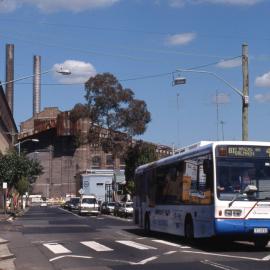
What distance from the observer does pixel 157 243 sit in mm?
21562

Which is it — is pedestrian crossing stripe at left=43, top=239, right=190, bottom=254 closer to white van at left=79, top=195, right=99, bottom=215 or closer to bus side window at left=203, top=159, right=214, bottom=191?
bus side window at left=203, top=159, right=214, bottom=191

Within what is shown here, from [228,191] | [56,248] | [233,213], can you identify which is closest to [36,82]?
[56,248]

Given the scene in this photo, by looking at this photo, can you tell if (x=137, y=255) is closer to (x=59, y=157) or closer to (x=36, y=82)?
(x=59, y=157)

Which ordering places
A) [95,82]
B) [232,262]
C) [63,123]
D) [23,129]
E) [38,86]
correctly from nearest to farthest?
[232,262], [95,82], [63,123], [38,86], [23,129]

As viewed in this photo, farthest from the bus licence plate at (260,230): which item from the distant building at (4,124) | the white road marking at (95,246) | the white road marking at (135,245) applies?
the distant building at (4,124)

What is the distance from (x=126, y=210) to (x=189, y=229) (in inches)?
1407

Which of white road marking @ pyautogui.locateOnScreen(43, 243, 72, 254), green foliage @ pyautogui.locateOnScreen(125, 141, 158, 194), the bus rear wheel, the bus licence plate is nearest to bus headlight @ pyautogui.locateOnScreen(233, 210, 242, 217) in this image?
the bus licence plate

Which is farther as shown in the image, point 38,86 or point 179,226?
point 38,86

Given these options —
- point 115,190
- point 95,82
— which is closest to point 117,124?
point 95,82

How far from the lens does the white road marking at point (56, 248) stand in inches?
746

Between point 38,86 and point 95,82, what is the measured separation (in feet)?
241

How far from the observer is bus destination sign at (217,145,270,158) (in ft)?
60.4

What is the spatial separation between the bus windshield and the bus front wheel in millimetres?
2672

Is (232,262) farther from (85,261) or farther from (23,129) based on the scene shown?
(23,129)
